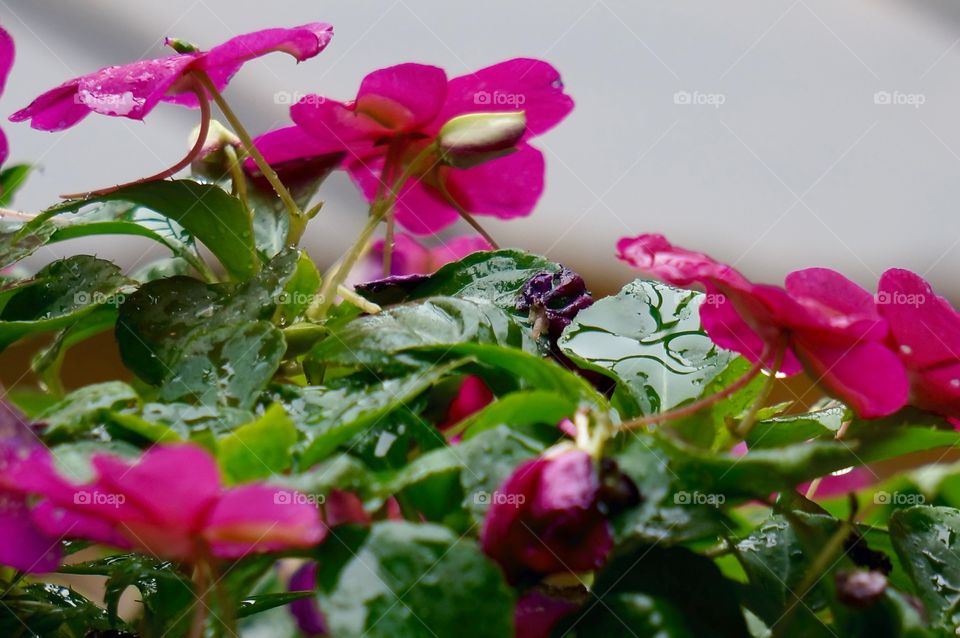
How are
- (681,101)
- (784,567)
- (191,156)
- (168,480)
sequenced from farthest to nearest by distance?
(681,101)
(191,156)
(784,567)
(168,480)

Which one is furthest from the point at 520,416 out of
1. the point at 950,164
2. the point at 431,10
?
the point at 950,164

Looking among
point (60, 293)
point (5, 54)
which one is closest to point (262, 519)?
point (60, 293)

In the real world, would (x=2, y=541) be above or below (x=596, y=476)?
below

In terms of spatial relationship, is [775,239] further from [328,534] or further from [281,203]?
[328,534]

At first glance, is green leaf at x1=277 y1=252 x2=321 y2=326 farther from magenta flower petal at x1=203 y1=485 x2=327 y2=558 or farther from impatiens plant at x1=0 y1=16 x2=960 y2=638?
magenta flower petal at x1=203 y1=485 x2=327 y2=558

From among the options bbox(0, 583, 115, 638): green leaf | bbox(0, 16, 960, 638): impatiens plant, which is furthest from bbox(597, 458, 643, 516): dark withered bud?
bbox(0, 583, 115, 638): green leaf

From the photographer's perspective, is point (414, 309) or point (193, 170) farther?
point (193, 170)

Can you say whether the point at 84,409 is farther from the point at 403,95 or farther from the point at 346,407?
the point at 403,95
